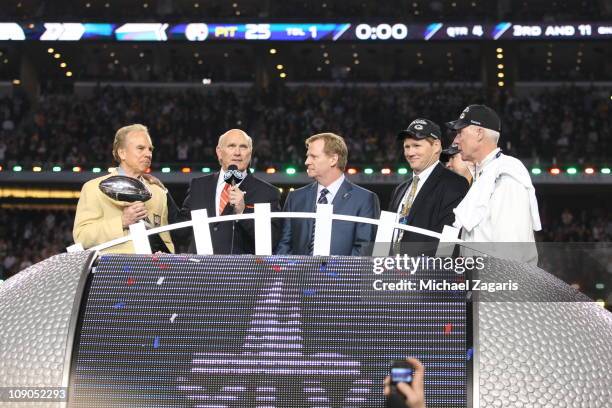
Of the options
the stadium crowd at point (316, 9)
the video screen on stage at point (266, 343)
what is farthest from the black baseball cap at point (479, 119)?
the stadium crowd at point (316, 9)

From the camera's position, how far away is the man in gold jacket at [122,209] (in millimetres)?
4305

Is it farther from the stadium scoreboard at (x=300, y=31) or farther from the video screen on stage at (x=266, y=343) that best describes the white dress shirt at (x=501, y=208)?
the stadium scoreboard at (x=300, y=31)

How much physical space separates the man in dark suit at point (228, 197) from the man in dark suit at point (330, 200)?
6.6 inches

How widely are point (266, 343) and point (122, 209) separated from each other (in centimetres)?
249

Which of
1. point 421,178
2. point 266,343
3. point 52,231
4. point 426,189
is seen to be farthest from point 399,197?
point 52,231

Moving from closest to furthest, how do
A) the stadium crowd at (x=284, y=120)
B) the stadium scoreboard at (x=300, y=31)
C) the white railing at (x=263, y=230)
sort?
1. the white railing at (x=263, y=230)
2. the stadium crowd at (x=284, y=120)
3. the stadium scoreboard at (x=300, y=31)

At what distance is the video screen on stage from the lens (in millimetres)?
2219

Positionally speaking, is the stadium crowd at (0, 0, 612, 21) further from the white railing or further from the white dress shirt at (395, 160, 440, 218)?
the white railing

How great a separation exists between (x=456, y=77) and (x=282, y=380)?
34.2 m

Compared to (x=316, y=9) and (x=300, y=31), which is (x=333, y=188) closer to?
(x=300, y=31)

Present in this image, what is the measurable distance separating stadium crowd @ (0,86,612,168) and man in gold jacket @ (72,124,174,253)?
66.5 feet

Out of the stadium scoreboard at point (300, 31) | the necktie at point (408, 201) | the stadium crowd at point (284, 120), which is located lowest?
the necktie at point (408, 201)

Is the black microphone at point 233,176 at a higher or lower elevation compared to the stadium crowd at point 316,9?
lower

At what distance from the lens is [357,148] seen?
2659 cm
